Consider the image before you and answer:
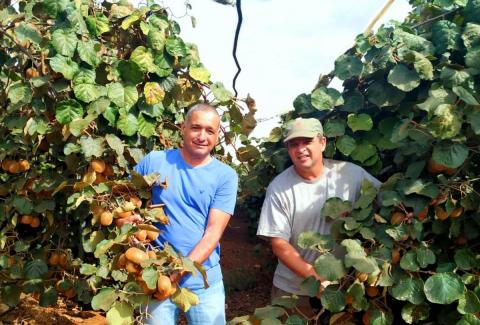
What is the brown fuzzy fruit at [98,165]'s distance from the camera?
7.98ft

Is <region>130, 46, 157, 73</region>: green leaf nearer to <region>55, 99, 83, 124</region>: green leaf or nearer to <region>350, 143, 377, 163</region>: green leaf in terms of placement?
<region>55, 99, 83, 124</region>: green leaf

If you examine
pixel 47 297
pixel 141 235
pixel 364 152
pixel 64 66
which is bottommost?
pixel 47 297

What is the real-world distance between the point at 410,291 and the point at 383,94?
101cm

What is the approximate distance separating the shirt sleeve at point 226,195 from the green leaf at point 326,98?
0.68m

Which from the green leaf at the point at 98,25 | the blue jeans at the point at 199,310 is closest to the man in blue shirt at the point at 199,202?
the blue jeans at the point at 199,310

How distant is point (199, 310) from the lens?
7.14ft

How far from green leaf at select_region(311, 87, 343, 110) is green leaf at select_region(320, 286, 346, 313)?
1.01m

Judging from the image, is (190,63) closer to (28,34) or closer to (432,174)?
(28,34)

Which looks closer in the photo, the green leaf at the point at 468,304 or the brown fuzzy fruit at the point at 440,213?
the green leaf at the point at 468,304

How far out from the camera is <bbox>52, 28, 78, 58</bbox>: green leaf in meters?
2.32

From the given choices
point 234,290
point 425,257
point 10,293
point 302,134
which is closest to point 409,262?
point 425,257

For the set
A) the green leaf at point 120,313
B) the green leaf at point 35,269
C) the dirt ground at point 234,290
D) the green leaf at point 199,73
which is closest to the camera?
the green leaf at point 120,313

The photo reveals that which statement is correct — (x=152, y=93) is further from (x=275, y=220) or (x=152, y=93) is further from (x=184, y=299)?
(x=184, y=299)

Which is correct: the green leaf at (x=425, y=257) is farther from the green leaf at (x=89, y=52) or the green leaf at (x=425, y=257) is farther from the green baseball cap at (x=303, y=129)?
the green leaf at (x=89, y=52)
